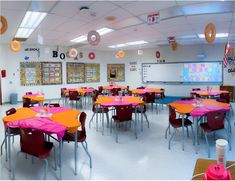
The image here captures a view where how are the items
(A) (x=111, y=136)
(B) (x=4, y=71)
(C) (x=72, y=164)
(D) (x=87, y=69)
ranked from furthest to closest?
(D) (x=87, y=69) → (B) (x=4, y=71) → (A) (x=111, y=136) → (C) (x=72, y=164)

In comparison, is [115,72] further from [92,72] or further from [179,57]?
[179,57]

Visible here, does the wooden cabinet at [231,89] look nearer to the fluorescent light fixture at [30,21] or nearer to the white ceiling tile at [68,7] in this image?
the white ceiling tile at [68,7]

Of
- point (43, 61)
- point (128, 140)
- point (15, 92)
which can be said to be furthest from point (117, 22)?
point (15, 92)

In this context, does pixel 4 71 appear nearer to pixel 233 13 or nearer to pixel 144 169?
pixel 144 169

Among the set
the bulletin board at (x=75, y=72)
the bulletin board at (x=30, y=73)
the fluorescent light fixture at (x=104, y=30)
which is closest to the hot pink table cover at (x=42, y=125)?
the fluorescent light fixture at (x=104, y=30)

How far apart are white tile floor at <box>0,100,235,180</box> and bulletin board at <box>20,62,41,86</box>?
219 inches

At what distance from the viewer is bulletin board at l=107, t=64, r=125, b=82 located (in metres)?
12.7

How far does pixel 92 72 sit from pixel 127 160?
9.19 metres

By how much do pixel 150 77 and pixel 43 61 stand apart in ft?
20.0

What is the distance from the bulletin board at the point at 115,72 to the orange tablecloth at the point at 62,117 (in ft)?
30.1

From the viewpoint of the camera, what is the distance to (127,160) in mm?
3281

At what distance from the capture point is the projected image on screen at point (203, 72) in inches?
387

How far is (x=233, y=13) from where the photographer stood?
461cm

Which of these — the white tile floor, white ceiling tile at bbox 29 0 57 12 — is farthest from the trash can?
white ceiling tile at bbox 29 0 57 12
